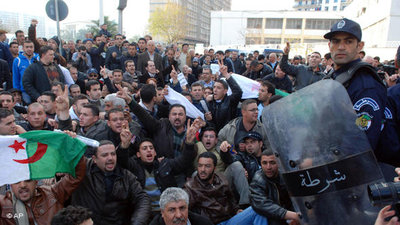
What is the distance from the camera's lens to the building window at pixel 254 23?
229 ft

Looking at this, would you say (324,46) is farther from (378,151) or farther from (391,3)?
(378,151)

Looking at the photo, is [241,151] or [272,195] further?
[241,151]

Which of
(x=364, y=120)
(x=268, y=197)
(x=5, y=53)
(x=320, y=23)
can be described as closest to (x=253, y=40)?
(x=320, y=23)

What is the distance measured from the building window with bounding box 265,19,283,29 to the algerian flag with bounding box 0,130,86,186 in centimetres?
7084

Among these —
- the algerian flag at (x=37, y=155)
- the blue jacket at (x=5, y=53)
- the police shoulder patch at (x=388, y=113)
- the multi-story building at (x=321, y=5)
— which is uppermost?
the multi-story building at (x=321, y=5)

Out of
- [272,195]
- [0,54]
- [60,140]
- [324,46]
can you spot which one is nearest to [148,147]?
[60,140]

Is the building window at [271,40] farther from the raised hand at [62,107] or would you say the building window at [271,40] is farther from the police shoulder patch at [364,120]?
the police shoulder patch at [364,120]

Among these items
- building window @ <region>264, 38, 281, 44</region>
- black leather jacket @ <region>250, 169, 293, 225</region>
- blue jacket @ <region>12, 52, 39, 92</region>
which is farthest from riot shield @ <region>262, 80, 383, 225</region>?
building window @ <region>264, 38, 281, 44</region>

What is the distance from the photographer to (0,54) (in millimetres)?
7961

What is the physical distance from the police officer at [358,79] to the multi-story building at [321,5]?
91.0 metres

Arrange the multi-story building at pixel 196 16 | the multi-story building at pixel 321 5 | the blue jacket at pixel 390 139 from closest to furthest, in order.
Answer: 1. the blue jacket at pixel 390 139
2. the multi-story building at pixel 321 5
3. the multi-story building at pixel 196 16

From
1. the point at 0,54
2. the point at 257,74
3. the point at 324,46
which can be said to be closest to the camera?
the point at 0,54

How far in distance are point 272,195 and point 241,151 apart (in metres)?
1.23

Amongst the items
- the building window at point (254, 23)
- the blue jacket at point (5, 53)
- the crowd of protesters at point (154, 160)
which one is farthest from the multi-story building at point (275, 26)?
the crowd of protesters at point (154, 160)
